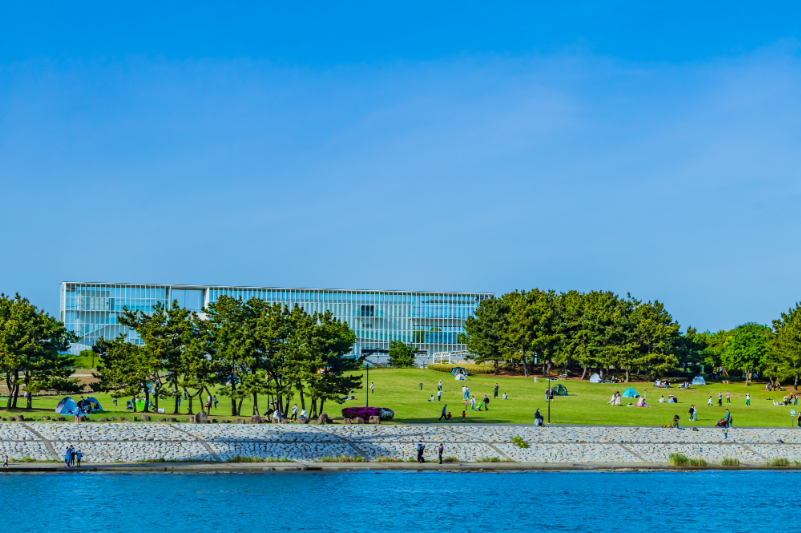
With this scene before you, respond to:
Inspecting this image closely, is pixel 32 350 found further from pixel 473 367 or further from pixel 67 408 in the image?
pixel 473 367

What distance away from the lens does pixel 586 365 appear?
129 metres

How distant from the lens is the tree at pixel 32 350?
2916 inches

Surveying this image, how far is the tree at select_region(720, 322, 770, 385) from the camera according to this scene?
418 ft

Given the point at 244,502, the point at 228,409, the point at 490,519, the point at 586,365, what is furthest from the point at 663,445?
the point at 586,365

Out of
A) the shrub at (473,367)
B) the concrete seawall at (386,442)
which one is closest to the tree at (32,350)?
the concrete seawall at (386,442)

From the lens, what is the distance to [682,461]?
63.2m

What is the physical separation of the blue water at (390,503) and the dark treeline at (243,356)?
15.8 metres

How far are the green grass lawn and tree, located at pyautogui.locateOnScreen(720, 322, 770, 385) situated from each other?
5167mm

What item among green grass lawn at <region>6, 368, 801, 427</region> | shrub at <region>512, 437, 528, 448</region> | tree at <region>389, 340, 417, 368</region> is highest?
tree at <region>389, 340, 417, 368</region>

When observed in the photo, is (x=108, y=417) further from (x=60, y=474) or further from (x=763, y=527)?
(x=763, y=527)

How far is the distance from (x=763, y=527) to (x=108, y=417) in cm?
5094

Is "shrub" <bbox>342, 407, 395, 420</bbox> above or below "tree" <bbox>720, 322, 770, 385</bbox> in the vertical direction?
below

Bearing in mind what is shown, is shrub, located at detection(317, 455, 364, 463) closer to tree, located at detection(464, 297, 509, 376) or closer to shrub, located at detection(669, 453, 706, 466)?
shrub, located at detection(669, 453, 706, 466)

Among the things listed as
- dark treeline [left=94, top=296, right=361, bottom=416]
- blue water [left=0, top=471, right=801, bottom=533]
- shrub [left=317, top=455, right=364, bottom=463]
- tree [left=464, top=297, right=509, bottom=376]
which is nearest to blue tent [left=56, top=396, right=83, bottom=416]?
dark treeline [left=94, top=296, right=361, bottom=416]
